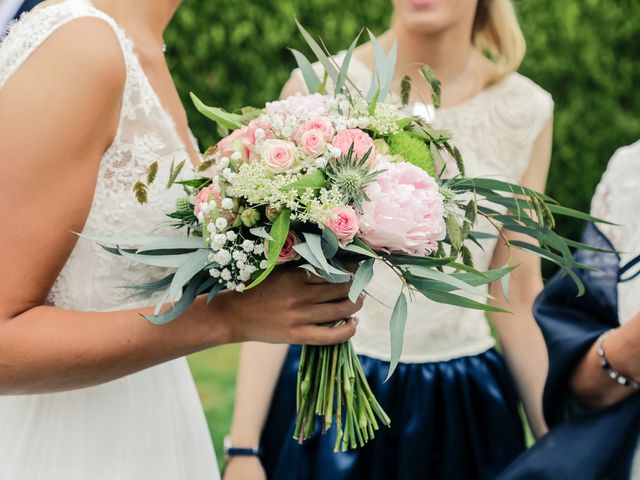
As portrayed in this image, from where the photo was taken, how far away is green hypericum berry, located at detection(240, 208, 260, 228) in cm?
150

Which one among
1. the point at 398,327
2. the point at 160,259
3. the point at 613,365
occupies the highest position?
the point at 160,259

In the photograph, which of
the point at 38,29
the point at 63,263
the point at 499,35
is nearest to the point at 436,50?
the point at 499,35

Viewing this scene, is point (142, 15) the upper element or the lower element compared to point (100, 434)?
upper

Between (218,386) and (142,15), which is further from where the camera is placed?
(218,386)

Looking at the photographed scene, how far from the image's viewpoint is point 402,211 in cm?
150

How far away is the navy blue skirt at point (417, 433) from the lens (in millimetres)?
2512

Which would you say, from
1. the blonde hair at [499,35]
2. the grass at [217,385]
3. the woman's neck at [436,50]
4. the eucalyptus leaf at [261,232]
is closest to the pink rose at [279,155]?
the eucalyptus leaf at [261,232]

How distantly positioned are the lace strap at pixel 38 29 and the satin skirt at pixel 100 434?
73cm

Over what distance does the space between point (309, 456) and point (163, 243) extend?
1206mm

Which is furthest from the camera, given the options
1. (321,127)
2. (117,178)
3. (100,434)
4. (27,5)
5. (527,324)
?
(527,324)

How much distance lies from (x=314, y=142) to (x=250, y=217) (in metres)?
0.18

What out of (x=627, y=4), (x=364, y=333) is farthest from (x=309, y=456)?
(x=627, y=4)

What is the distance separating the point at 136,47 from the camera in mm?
1798

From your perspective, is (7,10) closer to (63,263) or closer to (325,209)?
(63,263)
